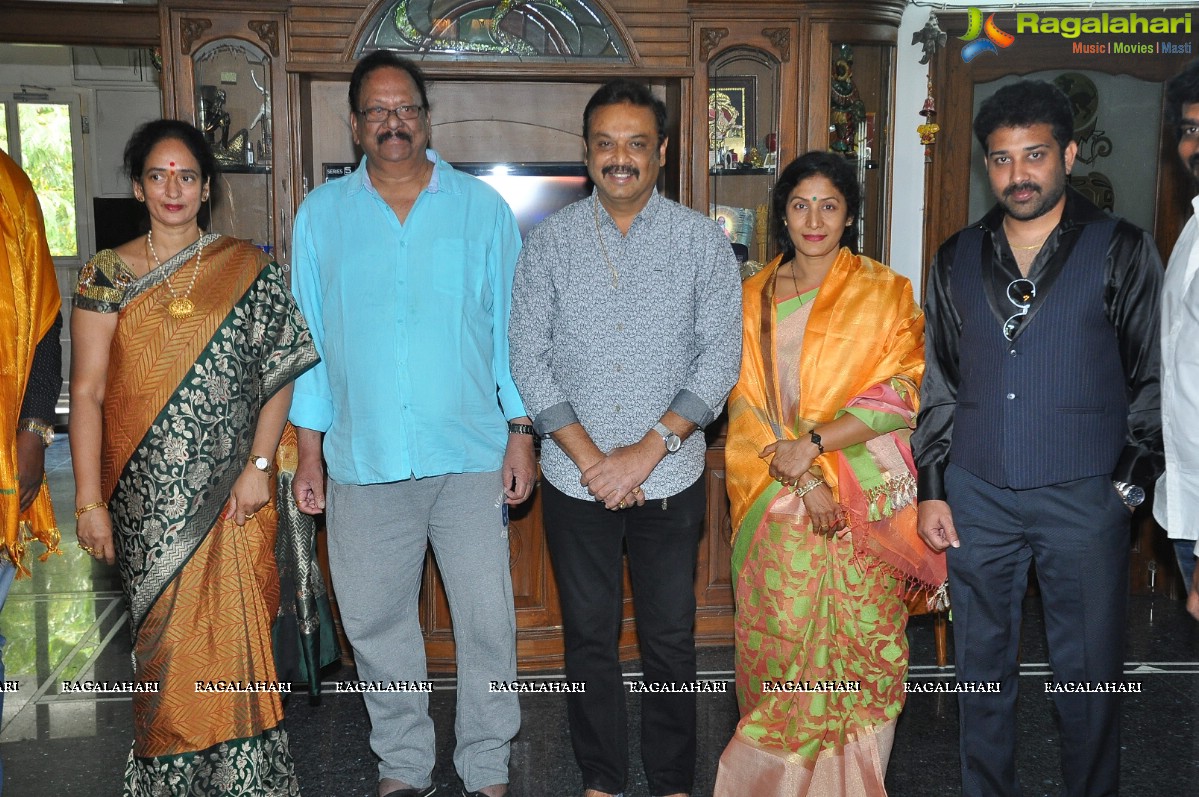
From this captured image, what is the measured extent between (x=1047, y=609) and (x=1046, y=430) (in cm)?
39

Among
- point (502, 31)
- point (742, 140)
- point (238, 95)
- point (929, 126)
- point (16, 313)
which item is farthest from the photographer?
point (929, 126)

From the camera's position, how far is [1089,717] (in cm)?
216

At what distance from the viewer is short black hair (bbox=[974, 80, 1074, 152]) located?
6.95 ft

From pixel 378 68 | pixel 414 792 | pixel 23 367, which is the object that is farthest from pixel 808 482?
pixel 23 367

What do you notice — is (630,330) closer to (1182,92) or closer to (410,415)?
(410,415)

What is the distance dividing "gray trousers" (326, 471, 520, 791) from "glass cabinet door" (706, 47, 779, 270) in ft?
4.62

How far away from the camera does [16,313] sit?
Result: 210 cm

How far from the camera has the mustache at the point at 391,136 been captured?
2334 millimetres

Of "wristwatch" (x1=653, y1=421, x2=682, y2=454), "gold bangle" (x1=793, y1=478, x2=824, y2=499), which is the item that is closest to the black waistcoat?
"gold bangle" (x1=793, y1=478, x2=824, y2=499)

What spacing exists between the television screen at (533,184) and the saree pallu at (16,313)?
5.43ft

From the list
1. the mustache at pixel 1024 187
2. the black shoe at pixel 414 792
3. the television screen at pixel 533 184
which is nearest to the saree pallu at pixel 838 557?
the mustache at pixel 1024 187

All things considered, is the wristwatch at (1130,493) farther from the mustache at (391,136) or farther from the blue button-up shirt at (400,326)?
the mustache at (391,136)

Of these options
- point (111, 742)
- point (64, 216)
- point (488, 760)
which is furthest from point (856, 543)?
point (64, 216)

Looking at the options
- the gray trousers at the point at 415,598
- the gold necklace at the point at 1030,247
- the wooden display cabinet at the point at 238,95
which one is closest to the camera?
the gold necklace at the point at 1030,247
